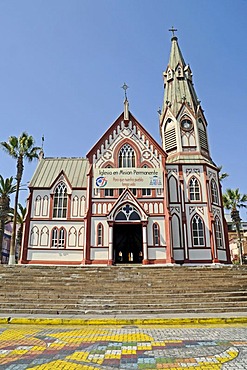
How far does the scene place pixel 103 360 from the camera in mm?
5688

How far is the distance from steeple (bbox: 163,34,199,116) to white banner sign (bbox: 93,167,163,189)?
9184 millimetres

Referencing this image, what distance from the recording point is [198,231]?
88.7ft

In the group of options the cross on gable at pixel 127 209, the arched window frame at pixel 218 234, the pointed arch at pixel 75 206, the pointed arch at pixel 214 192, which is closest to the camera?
the cross on gable at pixel 127 209

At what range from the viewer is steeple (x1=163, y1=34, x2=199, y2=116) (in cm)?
3369

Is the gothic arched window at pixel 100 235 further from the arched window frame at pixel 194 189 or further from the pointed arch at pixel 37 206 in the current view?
the arched window frame at pixel 194 189

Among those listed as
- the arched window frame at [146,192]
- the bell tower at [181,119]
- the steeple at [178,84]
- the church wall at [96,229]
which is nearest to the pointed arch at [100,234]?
the church wall at [96,229]

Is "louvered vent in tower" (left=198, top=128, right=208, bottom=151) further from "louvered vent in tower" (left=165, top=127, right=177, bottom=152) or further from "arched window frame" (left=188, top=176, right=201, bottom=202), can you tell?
"arched window frame" (left=188, top=176, right=201, bottom=202)

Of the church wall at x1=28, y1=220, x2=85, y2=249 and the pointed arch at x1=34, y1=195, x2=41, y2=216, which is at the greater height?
the pointed arch at x1=34, y1=195, x2=41, y2=216

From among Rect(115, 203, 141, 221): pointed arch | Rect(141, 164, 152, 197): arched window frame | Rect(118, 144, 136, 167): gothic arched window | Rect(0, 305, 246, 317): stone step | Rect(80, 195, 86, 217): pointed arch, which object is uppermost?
Rect(118, 144, 136, 167): gothic arched window

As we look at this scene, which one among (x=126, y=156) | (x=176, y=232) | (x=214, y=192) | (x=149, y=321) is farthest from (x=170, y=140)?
(x=149, y=321)

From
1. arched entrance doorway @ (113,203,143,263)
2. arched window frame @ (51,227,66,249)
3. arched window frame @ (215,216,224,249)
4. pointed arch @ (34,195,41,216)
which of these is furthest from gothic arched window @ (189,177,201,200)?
pointed arch @ (34,195,41,216)

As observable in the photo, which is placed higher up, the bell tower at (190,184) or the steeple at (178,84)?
the steeple at (178,84)

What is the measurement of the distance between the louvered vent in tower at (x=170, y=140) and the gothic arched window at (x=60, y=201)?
1285 cm

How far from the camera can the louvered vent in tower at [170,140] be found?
104 feet
